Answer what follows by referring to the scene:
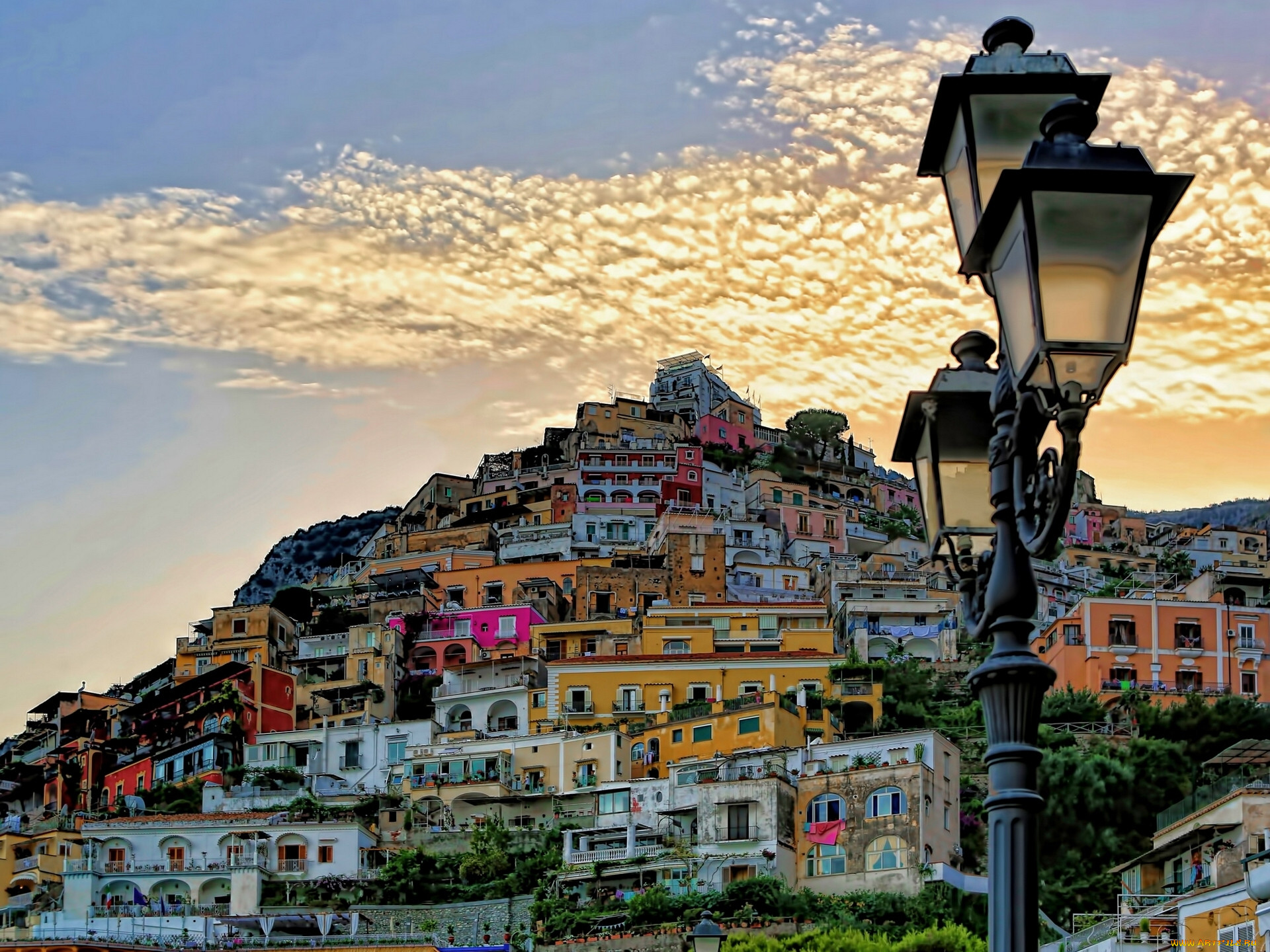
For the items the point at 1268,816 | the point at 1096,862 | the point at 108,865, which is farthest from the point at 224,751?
the point at 1268,816

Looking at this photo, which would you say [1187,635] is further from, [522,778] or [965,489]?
[965,489]

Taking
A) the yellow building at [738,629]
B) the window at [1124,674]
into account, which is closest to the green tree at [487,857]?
the yellow building at [738,629]

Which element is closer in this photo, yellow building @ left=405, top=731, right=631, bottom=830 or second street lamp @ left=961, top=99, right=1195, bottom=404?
second street lamp @ left=961, top=99, right=1195, bottom=404

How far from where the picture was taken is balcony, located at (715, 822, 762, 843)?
57875mm

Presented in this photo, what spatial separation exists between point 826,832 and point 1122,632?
804 inches

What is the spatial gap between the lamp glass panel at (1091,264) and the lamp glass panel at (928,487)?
2.22m

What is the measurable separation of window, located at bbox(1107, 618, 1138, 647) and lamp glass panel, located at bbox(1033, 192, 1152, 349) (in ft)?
224

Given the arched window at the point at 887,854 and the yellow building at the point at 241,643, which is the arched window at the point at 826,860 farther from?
the yellow building at the point at 241,643

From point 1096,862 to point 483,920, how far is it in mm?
18320

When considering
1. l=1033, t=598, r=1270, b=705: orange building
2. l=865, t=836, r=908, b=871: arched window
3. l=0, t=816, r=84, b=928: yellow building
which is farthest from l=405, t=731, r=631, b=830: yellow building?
l=1033, t=598, r=1270, b=705: orange building

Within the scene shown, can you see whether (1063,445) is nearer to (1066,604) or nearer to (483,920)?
(483,920)

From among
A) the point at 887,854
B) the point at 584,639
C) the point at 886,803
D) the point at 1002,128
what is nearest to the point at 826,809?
the point at 886,803

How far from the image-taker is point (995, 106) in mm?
8406

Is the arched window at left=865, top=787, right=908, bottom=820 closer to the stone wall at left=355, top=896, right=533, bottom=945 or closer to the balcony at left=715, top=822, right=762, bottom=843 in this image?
the balcony at left=715, top=822, right=762, bottom=843
